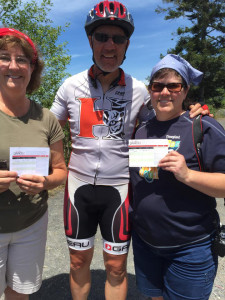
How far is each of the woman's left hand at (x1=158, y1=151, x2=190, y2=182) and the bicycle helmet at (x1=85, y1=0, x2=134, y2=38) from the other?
1357 mm

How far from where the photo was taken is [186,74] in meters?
1.95

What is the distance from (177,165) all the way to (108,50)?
1288 mm

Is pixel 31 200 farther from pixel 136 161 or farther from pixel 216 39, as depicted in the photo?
pixel 216 39

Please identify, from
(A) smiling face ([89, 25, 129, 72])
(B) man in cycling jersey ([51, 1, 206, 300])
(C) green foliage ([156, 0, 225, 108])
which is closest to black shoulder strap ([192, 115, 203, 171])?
(B) man in cycling jersey ([51, 1, 206, 300])

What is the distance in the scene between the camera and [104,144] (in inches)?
95.0

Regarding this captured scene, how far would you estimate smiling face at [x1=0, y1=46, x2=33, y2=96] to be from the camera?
1.87 metres

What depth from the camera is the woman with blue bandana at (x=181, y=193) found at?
1751 millimetres

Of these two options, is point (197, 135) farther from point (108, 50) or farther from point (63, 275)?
point (63, 275)

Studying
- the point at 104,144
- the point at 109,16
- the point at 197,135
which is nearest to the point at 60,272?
the point at 104,144

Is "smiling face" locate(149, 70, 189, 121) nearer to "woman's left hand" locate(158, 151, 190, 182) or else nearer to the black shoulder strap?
the black shoulder strap

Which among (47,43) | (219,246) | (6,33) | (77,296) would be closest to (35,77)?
(6,33)

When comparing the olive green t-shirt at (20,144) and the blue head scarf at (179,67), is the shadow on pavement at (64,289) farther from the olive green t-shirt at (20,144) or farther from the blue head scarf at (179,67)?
the blue head scarf at (179,67)

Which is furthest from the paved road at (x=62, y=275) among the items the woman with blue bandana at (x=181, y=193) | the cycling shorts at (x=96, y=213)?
the woman with blue bandana at (x=181, y=193)

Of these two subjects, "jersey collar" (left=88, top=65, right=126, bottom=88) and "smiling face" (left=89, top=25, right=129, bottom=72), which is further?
"jersey collar" (left=88, top=65, right=126, bottom=88)
